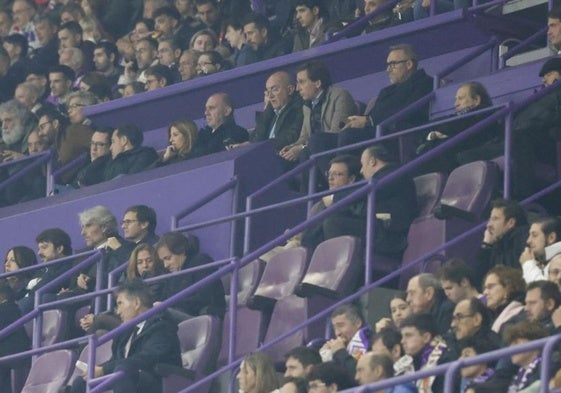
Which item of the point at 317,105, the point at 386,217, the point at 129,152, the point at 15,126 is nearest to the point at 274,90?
the point at 317,105

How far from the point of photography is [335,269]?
15.4 meters

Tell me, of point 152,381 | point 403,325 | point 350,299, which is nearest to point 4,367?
point 152,381

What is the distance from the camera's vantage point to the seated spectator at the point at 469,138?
642 inches

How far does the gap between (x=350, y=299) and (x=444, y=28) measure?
13.6 ft

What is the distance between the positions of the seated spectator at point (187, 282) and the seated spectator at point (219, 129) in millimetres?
1563

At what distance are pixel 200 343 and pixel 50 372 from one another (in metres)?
1.39

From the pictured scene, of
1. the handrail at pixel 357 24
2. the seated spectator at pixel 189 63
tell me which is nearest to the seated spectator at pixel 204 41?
the seated spectator at pixel 189 63

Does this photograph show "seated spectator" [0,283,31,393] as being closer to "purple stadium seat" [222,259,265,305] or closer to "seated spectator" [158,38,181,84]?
"purple stadium seat" [222,259,265,305]

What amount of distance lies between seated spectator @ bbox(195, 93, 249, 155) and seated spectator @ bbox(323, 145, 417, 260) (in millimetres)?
2667

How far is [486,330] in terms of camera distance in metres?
13.2

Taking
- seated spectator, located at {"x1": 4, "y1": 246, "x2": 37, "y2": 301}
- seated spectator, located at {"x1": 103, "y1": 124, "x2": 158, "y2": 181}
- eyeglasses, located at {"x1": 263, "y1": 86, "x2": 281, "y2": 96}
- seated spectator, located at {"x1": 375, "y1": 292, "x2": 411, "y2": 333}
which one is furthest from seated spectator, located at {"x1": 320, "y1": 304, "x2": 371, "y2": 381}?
seated spectator, located at {"x1": 103, "y1": 124, "x2": 158, "y2": 181}

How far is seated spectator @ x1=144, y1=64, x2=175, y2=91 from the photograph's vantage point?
67.3ft

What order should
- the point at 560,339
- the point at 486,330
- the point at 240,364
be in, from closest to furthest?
the point at 560,339
the point at 486,330
the point at 240,364

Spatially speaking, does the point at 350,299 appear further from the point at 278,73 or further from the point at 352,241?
the point at 278,73
